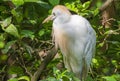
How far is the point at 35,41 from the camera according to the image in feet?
6.84

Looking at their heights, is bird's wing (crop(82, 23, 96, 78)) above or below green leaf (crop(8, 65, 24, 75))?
above

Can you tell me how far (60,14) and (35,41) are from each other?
0.36 m

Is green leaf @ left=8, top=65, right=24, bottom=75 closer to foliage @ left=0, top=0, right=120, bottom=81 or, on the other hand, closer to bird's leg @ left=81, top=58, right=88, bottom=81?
foliage @ left=0, top=0, right=120, bottom=81

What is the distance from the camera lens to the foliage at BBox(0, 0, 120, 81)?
1845 mm

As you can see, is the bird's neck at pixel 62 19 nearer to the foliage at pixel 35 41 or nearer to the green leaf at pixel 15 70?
the foliage at pixel 35 41

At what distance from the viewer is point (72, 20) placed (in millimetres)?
1844

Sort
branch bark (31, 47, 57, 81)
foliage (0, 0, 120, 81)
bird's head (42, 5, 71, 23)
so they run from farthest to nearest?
branch bark (31, 47, 57, 81) < foliage (0, 0, 120, 81) < bird's head (42, 5, 71, 23)

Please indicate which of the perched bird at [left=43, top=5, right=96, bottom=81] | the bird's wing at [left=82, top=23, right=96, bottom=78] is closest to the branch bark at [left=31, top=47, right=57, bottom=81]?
the perched bird at [left=43, top=5, right=96, bottom=81]

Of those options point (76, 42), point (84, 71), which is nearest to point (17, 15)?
point (76, 42)

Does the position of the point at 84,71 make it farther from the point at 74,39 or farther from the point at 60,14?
the point at 60,14

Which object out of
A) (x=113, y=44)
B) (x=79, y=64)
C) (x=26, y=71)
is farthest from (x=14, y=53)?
(x=113, y=44)

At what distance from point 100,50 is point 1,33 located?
Result: 26.4 inches

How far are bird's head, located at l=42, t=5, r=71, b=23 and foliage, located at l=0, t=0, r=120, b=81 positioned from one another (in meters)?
0.08

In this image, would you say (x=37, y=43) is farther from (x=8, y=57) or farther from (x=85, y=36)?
(x=85, y=36)
